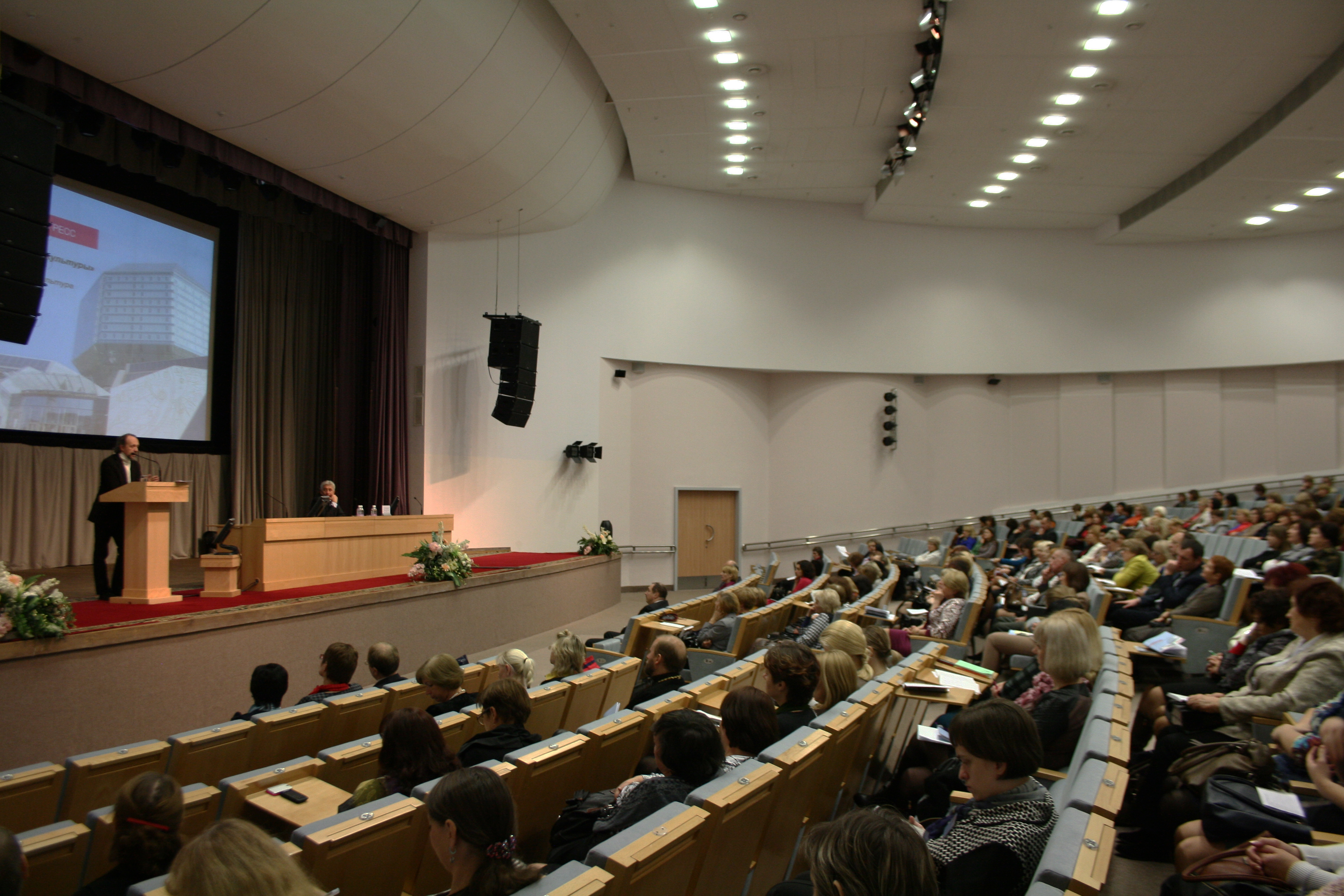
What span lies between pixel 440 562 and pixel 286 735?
4.14m

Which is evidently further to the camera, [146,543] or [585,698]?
[146,543]

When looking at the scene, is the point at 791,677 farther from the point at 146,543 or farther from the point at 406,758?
the point at 146,543

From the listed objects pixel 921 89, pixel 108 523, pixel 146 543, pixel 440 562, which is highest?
pixel 921 89

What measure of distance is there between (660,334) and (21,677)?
9.60 metres

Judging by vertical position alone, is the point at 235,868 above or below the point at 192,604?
above

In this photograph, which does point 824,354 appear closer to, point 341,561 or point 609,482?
point 609,482

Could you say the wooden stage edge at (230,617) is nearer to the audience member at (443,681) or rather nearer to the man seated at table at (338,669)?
the man seated at table at (338,669)

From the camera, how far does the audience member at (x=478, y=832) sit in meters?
1.66

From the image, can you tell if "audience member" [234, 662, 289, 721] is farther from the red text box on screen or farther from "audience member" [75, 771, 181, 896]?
the red text box on screen

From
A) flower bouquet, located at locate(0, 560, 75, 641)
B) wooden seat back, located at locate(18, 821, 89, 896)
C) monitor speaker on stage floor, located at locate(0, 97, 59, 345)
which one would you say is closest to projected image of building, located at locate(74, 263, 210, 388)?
monitor speaker on stage floor, located at locate(0, 97, 59, 345)

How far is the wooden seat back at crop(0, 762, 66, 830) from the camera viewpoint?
2553 mm

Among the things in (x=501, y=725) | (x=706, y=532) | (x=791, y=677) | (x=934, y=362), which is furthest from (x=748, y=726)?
(x=934, y=362)

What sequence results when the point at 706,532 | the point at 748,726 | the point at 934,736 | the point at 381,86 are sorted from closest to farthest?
the point at 748,726, the point at 934,736, the point at 381,86, the point at 706,532

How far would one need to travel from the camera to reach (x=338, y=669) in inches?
155
